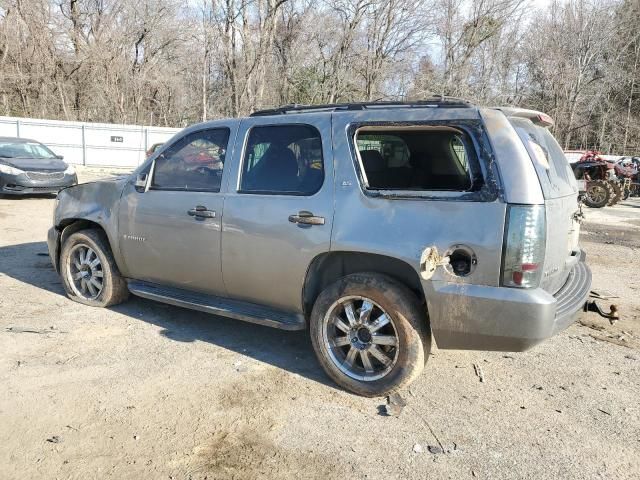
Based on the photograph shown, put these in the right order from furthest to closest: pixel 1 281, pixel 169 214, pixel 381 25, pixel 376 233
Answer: pixel 381 25, pixel 1 281, pixel 169 214, pixel 376 233

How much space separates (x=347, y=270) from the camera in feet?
12.3

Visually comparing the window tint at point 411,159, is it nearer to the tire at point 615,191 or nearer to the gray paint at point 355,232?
the gray paint at point 355,232

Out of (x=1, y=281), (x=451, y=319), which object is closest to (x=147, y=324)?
(x=1, y=281)

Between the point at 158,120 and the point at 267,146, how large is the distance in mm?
35419

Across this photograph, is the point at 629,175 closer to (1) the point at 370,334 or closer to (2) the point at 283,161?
(2) the point at 283,161

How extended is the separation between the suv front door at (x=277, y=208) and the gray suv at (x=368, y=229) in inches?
0.4

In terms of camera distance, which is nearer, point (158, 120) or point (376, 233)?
point (376, 233)

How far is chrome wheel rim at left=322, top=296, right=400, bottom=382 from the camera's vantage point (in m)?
3.52

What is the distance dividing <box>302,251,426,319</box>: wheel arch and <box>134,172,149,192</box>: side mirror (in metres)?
1.87

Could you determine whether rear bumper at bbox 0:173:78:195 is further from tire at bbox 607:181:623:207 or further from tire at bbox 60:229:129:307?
tire at bbox 607:181:623:207

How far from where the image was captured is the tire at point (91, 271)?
16.4 ft

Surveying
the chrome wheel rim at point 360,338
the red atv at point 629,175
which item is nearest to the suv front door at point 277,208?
the chrome wheel rim at point 360,338

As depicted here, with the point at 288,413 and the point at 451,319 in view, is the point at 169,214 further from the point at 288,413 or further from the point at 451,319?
the point at 451,319

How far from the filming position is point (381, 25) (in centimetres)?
2856
